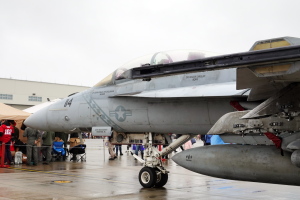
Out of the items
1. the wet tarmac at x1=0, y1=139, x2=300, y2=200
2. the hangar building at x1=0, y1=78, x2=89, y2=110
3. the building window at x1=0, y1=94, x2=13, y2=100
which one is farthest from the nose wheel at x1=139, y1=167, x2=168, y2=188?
the building window at x1=0, y1=94, x2=13, y2=100

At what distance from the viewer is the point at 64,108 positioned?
35.9ft

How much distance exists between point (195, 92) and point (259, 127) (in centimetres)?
202

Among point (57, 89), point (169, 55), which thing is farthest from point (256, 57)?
point (57, 89)

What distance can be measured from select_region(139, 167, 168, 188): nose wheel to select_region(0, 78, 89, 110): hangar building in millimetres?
44410

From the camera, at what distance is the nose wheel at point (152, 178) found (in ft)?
31.3

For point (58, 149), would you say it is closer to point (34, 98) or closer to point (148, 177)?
point (148, 177)

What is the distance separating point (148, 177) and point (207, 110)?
2348mm

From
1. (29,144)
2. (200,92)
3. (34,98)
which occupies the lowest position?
(29,144)

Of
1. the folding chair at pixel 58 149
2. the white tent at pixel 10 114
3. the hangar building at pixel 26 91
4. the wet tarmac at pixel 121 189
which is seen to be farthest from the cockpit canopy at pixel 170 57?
the hangar building at pixel 26 91

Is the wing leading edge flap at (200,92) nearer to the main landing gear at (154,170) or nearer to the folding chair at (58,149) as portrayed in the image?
the main landing gear at (154,170)

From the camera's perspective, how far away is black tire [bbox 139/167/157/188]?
31.2ft

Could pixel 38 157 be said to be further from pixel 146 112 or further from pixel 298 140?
pixel 298 140

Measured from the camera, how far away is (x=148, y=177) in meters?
9.60

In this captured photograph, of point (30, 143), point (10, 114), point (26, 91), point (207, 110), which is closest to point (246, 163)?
point (207, 110)
